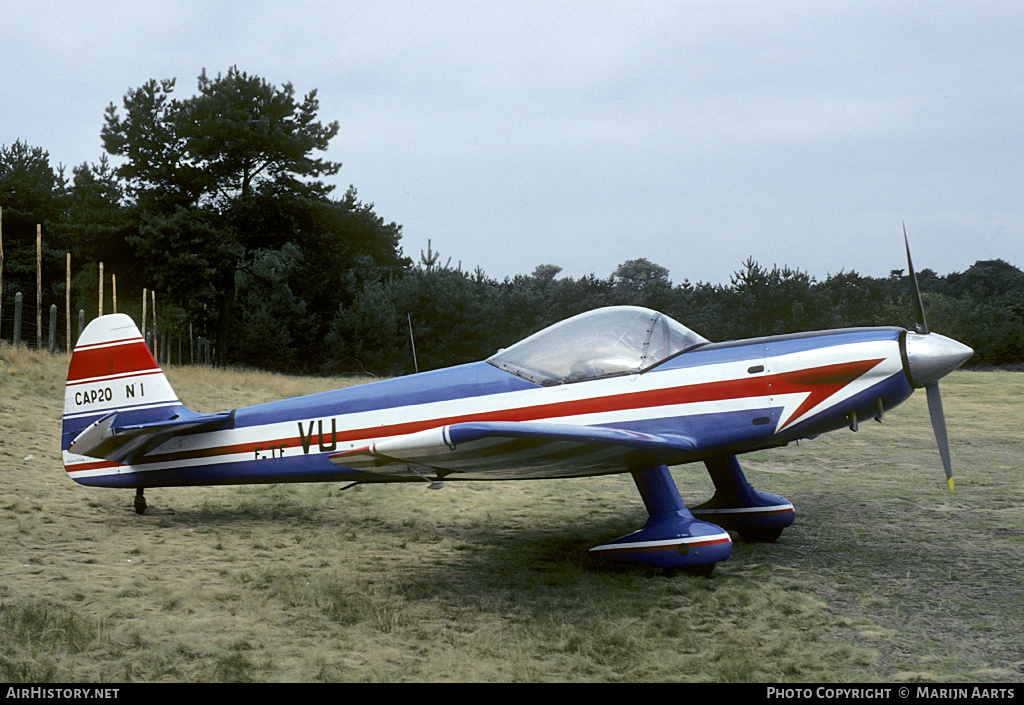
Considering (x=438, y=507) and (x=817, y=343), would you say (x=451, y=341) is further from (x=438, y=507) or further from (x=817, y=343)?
(x=817, y=343)

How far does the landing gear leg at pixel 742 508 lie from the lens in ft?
18.6

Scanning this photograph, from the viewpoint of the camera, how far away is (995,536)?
221 inches

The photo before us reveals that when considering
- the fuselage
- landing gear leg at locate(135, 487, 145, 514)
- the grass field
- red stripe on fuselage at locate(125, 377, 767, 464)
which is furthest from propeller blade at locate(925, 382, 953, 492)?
landing gear leg at locate(135, 487, 145, 514)

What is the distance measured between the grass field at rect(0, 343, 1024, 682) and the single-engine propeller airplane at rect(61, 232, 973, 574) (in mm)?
477

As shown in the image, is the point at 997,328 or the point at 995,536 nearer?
the point at 995,536

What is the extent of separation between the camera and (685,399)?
16.2 feet

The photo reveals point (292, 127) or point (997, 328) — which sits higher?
point (292, 127)

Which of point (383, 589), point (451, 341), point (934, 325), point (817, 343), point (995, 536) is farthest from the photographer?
point (451, 341)

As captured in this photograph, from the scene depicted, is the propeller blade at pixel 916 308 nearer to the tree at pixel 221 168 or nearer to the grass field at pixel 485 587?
the grass field at pixel 485 587

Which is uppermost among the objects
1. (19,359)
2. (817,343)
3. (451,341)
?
(451,341)

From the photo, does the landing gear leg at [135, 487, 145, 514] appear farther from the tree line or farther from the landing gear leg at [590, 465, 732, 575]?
the tree line

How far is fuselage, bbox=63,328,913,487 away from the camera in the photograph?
4.79 meters

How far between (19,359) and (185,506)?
8.40 metres
